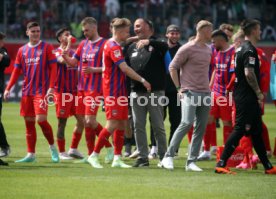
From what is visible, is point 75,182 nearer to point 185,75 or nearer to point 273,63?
point 185,75

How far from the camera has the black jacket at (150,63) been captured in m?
13.0

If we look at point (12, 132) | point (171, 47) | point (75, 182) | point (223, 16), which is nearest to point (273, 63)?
point (171, 47)

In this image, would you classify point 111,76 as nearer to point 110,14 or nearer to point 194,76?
point 194,76

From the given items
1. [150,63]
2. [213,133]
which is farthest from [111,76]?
[213,133]

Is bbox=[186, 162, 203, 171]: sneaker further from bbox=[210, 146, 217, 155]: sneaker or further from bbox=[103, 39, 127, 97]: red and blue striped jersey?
bbox=[210, 146, 217, 155]: sneaker

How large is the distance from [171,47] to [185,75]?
2955 mm

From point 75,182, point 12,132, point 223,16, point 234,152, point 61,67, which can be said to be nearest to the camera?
point 75,182

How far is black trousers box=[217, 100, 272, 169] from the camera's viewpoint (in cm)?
1208

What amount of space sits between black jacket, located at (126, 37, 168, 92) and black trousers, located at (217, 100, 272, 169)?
152 cm

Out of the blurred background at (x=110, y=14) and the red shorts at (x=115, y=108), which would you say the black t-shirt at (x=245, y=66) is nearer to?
the red shorts at (x=115, y=108)

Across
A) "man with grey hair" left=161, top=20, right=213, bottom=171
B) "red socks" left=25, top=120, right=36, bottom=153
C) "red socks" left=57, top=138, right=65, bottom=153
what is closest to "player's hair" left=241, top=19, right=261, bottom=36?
"man with grey hair" left=161, top=20, right=213, bottom=171

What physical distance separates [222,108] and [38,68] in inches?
137

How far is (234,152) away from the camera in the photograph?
1338cm

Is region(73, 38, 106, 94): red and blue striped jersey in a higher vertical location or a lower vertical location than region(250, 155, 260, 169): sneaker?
higher
